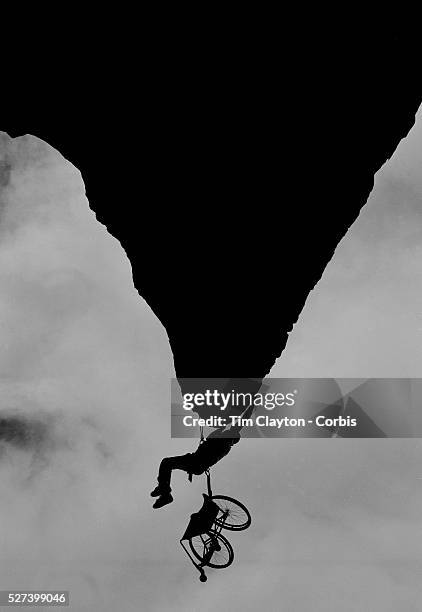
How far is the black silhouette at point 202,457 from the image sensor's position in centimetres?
877

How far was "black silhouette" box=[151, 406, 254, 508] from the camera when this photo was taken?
8.77 m

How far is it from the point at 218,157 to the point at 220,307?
224cm

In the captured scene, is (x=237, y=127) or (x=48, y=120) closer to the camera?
(x=237, y=127)

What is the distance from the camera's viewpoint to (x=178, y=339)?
25.5 feet

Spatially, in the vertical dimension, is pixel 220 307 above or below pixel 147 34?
below

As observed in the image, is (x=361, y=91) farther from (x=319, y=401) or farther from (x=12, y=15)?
(x=319, y=401)

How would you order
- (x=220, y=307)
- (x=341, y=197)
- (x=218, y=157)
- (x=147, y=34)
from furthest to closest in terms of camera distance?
(x=220, y=307) → (x=341, y=197) → (x=218, y=157) → (x=147, y=34)

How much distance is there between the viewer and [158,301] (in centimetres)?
759

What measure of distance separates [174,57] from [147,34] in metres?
0.33

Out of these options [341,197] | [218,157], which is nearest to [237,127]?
[218,157]

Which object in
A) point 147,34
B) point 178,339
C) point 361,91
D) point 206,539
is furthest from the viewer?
point 206,539

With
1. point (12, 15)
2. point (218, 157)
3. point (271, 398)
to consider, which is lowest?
point (271, 398)

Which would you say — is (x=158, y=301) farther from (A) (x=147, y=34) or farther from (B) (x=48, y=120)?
(A) (x=147, y=34)

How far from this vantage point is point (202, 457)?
9125 mm
